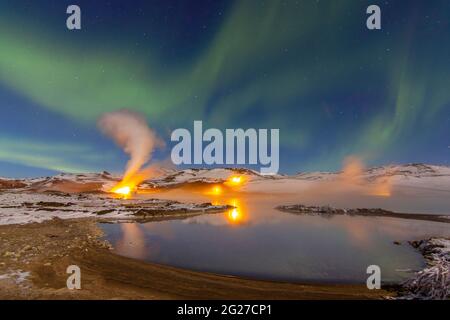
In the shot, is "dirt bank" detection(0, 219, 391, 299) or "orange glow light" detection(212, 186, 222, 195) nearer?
"dirt bank" detection(0, 219, 391, 299)

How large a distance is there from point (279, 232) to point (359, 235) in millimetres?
7655

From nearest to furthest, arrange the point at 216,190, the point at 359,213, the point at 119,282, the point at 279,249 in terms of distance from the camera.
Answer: the point at 119,282 → the point at 279,249 → the point at 359,213 → the point at 216,190

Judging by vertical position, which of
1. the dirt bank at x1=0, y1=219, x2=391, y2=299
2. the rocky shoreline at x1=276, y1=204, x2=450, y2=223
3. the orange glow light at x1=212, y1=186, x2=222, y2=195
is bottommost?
the orange glow light at x1=212, y1=186, x2=222, y2=195

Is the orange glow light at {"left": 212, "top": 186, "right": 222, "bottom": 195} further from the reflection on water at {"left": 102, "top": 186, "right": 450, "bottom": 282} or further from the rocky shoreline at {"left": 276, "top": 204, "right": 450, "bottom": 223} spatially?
the reflection on water at {"left": 102, "top": 186, "right": 450, "bottom": 282}

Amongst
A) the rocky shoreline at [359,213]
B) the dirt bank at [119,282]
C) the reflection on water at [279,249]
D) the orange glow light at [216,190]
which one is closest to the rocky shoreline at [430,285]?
the dirt bank at [119,282]

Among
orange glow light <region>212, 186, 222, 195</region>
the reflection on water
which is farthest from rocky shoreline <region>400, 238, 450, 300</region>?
orange glow light <region>212, 186, 222, 195</region>

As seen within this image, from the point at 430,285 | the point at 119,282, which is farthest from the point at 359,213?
the point at 119,282

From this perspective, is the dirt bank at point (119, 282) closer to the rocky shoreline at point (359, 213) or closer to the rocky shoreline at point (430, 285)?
the rocky shoreline at point (430, 285)

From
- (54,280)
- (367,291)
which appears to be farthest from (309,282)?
(54,280)

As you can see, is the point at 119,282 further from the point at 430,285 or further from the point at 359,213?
the point at 359,213

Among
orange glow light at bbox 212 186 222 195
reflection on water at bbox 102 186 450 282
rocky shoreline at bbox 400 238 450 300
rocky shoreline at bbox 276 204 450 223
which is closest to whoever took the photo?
rocky shoreline at bbox 400 238 450 300

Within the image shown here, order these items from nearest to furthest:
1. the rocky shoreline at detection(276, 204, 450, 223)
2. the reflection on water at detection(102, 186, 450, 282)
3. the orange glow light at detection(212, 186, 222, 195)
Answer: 1. the reflection on water at detection(102, 186, 450, 282)
2. the rocky shoreline at detection(276, 204, 450, 223)
3. the orange glow light at detection(212, 186, 222, 195)

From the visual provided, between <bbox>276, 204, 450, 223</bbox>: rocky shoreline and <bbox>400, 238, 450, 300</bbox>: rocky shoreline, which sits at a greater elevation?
<bbox>400, 238, 450, 300</bbox>: rocky shoreline

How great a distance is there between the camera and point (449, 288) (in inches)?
428
